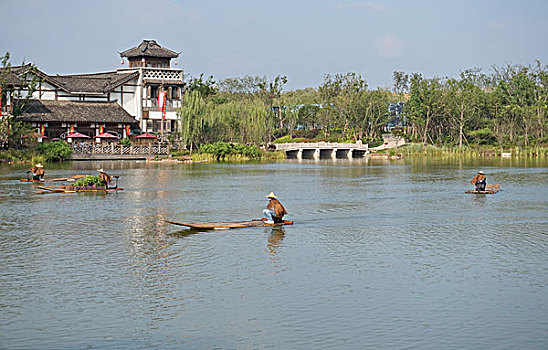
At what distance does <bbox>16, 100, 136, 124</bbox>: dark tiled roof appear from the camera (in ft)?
217

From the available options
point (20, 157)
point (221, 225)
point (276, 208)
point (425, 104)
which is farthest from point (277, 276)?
point (425, 104)

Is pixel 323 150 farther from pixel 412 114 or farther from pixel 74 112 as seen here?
pixel 74 112

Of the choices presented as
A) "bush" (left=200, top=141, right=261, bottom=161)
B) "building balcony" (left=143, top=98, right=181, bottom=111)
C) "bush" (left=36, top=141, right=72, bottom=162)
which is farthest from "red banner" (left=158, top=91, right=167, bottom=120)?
"bush" (left=36, top=141, right=72, bottom=162)

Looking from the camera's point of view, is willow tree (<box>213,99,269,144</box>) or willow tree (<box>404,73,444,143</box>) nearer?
willow tree (<box>213,99,269,144</box>)

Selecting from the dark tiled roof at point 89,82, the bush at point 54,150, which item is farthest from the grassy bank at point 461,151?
the bush at point 54,150

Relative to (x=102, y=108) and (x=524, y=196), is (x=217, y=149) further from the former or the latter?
(x=524, y=196)

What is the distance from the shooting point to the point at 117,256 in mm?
19016

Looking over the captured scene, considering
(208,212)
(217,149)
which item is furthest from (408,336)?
(217,149)

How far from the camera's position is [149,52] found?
75312mm

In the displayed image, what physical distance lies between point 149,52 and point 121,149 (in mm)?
12890

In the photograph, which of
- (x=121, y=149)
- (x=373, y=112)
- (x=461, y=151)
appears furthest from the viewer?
(x=373, y=112)

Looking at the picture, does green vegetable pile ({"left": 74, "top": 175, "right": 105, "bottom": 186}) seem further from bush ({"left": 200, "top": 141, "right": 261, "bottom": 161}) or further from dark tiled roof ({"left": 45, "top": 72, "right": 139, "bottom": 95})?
dark tiled roof ({"left": 45, "top": 72, "right": 139, "bottom": 95})

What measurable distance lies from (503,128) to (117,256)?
236 ft

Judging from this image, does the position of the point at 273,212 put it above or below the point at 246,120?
below
